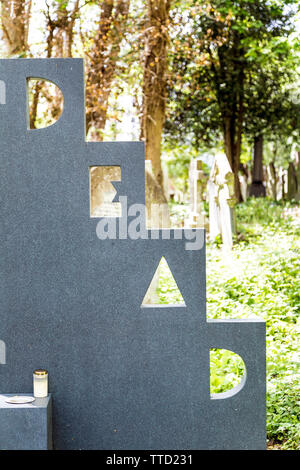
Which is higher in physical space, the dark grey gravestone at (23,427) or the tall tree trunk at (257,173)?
the tall tree trunk at (257,173)

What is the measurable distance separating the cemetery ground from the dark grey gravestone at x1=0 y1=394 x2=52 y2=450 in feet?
4.69

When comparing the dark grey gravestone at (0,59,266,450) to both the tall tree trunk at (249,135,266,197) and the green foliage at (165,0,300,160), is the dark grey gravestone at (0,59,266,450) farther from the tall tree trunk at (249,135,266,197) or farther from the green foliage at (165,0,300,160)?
the tall tree trunk at (249,135,266,197)

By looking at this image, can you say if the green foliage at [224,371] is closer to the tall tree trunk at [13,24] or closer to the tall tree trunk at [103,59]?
the tall tree trunk at [13,24]

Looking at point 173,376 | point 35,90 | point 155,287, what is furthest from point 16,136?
point 35,90

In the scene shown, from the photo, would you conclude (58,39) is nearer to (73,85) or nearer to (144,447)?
(73,85)

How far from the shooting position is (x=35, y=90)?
8773 mm

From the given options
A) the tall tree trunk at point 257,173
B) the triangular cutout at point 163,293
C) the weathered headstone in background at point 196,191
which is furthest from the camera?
the tall tree trunk at point 257,173

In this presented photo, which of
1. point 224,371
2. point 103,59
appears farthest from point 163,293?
point 103,59

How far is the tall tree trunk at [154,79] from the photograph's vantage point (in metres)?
9.36

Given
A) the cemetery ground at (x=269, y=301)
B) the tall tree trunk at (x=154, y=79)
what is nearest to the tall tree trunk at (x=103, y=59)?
the tall tree trunk at (x=154, y=79)

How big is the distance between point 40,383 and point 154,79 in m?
7.68

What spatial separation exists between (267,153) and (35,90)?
20.1m

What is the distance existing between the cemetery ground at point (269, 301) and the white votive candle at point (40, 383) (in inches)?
56.0
